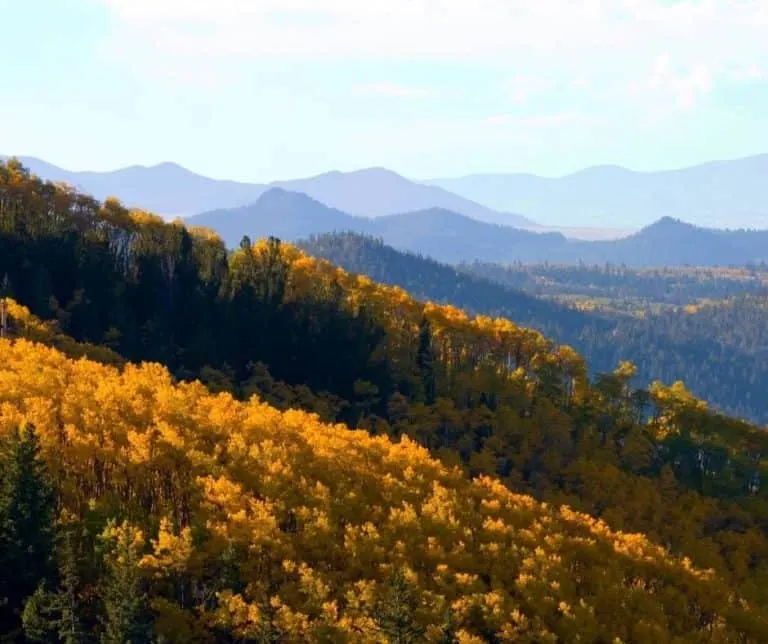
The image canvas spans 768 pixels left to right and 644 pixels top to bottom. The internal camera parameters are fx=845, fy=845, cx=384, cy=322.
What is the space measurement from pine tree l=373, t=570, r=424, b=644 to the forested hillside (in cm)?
22

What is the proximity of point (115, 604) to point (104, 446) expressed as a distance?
1916 cm

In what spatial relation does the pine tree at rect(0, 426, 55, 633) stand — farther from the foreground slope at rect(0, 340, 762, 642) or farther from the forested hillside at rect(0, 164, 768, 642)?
the foreground slope at rect(0, 340, 762, 642)

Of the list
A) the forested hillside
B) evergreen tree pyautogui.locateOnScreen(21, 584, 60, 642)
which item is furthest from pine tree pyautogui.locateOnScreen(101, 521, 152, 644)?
evergreen tree pyautogui.locateOnScreen(21, 584, 60, 642)

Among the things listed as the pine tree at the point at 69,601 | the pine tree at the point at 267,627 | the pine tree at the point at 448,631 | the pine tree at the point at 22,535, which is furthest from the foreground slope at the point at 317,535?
the pine tree at the point at 22,535

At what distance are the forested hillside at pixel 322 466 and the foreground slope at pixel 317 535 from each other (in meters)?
0.22

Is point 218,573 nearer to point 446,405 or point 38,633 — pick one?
point 38,633

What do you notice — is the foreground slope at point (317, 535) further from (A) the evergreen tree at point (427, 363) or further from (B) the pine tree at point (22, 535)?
(A) the evergreen tree at point (427, 363)

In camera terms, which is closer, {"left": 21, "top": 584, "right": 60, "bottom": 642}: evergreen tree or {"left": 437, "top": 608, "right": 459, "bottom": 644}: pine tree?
{"left": 21, "top": 584, "right": 60, "bottom": 642}: evergreen tree

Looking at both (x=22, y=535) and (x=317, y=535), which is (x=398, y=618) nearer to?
(x=317, y=535)

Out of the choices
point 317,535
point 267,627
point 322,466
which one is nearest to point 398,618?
point 267,627

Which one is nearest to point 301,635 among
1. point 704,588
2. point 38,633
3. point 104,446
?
point 38,633

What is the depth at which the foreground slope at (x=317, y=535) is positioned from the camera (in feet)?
174

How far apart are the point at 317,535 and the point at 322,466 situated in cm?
1098

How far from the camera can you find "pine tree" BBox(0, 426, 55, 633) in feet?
164
